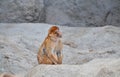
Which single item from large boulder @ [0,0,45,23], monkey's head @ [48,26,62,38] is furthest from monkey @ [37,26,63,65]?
large boulder @ [0,0,45,23]

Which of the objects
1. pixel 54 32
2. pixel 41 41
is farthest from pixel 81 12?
pixel 54 32

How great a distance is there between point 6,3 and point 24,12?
0.74m

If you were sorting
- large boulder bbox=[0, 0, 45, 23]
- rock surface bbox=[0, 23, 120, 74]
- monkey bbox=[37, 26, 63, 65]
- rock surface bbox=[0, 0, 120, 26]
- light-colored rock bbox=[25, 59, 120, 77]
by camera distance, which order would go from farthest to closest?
rock surface bbox=[0, 0, 120, 26] < large boulder bbox=[0, 0, 45, 23] < rock surface bbox=[0, 23, 120, 74] < monkey bbox=[37, 26, 63, 65] < light-colored rock bbox=[25, 59, 120, 77]

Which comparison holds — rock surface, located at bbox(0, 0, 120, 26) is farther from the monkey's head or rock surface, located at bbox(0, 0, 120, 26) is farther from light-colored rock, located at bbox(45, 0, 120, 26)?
the monkey's head

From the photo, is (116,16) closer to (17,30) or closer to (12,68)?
(17,30)

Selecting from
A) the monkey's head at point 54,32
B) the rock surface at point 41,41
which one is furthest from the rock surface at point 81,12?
the monkey's head at point 54,32

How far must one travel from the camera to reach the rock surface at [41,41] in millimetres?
9492

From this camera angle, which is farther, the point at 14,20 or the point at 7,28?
the point at 14,20

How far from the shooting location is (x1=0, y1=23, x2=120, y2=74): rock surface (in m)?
9.49

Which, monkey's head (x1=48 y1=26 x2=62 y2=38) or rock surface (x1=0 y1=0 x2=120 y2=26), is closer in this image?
monkey's head (x1=48 y1=26 x2=62 y2=38)

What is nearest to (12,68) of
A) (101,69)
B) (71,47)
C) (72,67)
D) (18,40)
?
(18,40)

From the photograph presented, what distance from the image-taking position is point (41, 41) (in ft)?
35.5

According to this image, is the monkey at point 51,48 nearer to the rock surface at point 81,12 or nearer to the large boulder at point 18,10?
the large boulder at point 18,10

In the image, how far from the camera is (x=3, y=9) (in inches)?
512
